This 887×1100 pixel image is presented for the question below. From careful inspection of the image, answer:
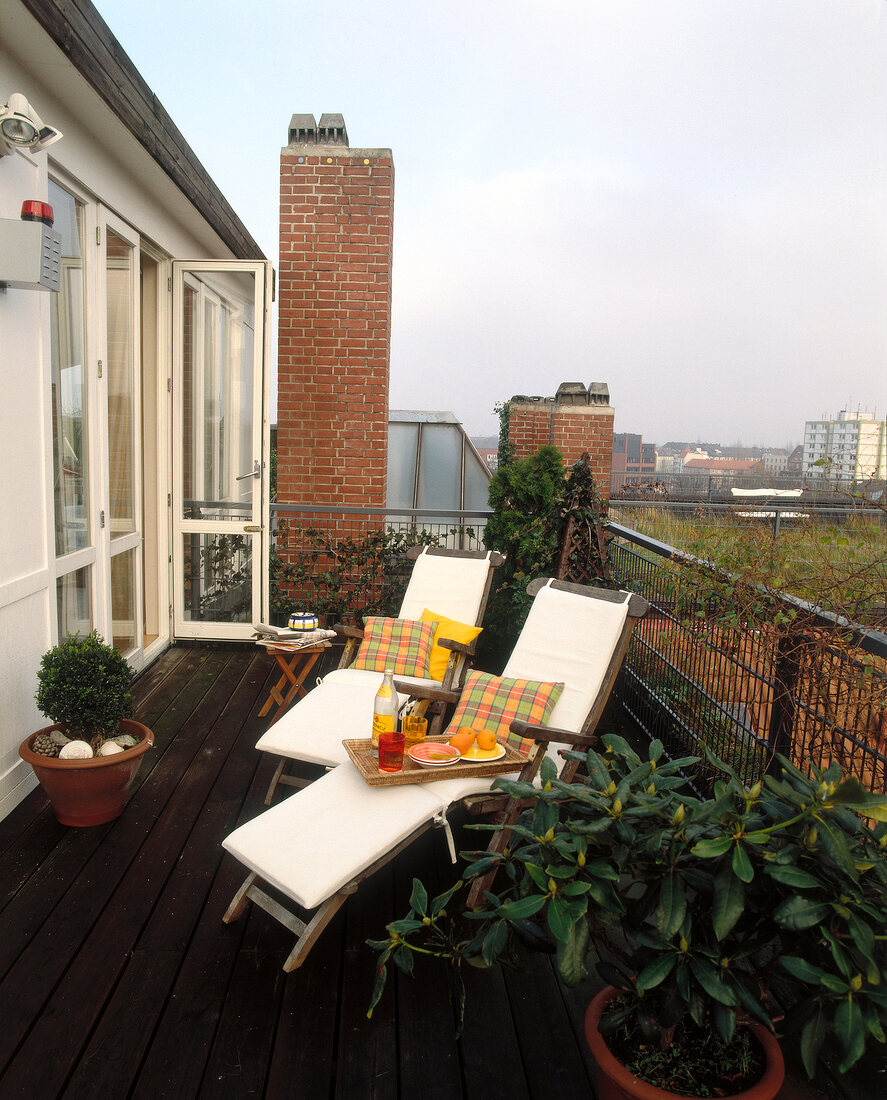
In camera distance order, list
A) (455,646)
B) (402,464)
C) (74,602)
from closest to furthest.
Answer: (455,646) < (74,602) < (402,464)

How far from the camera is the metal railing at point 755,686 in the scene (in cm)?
214

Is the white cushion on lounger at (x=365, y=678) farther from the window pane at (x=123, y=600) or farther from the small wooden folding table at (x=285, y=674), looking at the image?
the window pane at (x=123, y=600)

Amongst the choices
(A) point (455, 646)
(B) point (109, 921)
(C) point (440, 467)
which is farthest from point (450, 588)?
(C) point (440, 467)

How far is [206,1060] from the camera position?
6.32ft

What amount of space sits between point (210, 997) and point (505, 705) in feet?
4.98

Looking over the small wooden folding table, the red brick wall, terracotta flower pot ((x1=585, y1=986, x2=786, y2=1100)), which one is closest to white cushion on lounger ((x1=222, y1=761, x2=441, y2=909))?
terracotta flower pot ((x1=585, y1=986, x2=786, y2=1100))

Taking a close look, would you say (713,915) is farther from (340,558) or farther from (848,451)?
(340,558)

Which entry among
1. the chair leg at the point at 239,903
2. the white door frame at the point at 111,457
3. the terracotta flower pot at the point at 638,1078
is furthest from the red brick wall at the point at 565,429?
the terracotta flower pot at the point at 638,1078

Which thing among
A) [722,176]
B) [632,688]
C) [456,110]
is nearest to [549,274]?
[722,176]

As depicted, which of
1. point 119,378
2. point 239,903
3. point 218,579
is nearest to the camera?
point 239,903

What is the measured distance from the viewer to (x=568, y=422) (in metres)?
10.9

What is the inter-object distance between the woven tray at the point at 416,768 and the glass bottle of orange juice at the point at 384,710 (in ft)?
0.21

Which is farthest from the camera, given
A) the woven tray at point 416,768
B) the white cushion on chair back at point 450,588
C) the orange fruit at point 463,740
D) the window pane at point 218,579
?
the window pane at point 218,579

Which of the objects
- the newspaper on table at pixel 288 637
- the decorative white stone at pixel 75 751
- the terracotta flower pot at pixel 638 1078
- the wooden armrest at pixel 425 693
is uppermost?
the wooden armrest at pixel 425 693
